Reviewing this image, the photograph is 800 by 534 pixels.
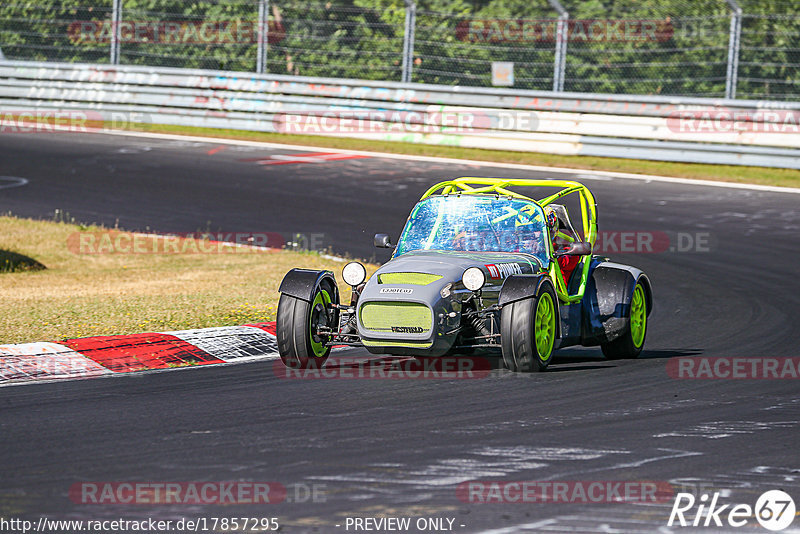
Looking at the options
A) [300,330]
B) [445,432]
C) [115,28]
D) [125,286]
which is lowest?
[125,286]

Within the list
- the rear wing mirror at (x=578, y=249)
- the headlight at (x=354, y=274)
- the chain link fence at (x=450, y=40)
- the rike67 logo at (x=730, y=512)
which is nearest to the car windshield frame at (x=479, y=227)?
the rear wing mirror at (x=578, y=249)

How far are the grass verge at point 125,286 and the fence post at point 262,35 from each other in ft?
28.8

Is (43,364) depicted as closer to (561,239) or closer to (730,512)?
(561,239)

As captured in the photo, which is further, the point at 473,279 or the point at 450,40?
the point at 450,40

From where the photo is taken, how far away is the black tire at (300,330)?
8.77m

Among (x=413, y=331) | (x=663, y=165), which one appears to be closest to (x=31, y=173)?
(x=663, y=165)

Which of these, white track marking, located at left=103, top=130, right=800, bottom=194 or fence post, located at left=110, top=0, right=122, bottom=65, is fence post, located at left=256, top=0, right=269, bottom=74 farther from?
fence post, located at left=110, top=0, right=122, bottom=65

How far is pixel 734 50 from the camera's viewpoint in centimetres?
2136

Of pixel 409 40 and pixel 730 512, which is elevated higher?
pixel 409 40

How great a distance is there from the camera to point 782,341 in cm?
1046

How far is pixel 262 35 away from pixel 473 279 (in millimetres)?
17173

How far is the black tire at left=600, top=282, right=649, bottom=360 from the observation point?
9836 millimetres

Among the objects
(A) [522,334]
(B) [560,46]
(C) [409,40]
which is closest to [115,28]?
(C) [409,40]

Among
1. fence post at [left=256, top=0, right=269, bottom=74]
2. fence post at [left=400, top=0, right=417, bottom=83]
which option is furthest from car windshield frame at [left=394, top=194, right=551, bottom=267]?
fence post at [left=256, top=0, right=269, bottom=74]
